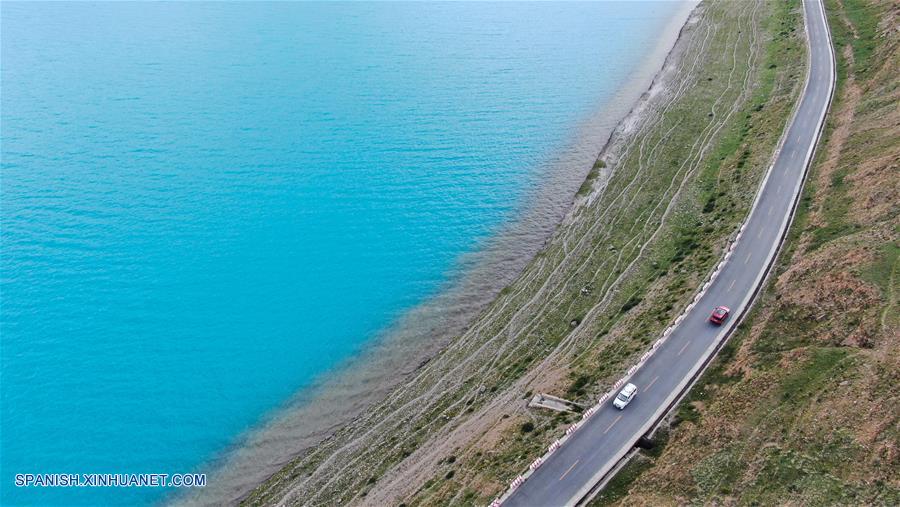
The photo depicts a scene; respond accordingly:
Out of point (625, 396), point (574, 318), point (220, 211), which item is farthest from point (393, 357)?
point (220, 211)

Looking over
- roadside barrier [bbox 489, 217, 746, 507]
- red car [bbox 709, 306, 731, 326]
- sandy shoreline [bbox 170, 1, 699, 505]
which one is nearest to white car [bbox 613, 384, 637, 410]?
roadside barrier [bbox 489, 217, 746, 507]

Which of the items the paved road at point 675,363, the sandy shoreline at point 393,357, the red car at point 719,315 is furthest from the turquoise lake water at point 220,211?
the red car at point 719,315

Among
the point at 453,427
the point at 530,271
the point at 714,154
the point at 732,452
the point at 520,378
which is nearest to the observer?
the point at 732,452

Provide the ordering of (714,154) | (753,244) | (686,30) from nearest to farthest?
(753,244) → (714,154) → (686,30)

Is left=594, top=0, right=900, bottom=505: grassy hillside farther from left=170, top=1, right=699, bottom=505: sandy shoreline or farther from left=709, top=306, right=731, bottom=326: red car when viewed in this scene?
left=170, top=1, right=699, bottom=505: sandy shoreline

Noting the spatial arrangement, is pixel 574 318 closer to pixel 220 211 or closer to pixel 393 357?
pixel 393 357

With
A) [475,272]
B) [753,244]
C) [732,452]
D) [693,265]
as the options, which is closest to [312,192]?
[475,272]

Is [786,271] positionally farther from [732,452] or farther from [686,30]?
[686,30]
